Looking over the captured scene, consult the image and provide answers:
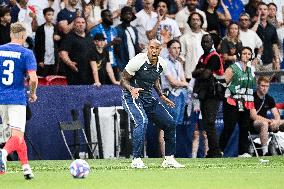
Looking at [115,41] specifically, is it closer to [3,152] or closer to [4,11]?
[4,11]

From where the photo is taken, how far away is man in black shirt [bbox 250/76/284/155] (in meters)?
25.5

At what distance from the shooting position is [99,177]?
17.5 m

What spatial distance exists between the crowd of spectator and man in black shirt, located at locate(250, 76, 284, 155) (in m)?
0.34

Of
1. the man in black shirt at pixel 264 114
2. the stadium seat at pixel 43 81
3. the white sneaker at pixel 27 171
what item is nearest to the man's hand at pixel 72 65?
the stadium seat at pixel 43 81

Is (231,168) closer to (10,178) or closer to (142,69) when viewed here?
(142,69)

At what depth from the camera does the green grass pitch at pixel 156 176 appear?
15.6 meters

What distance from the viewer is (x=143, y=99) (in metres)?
20.2

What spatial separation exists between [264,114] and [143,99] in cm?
646

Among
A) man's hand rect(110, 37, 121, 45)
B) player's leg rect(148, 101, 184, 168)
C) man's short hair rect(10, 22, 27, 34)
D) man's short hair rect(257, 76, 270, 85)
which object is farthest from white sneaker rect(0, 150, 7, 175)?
man's short hair rect(257, 76, 270, 85)

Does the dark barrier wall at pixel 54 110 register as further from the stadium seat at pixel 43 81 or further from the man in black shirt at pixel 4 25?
the man in black shirt at pixel 4 25

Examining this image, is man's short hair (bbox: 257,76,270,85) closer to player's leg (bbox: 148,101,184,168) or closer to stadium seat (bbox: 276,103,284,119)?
stadium seat (bbox: 276,103,284,119)

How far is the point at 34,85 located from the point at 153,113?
3.87 metres

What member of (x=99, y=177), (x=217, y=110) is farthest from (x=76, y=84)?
(x=99, y=177)

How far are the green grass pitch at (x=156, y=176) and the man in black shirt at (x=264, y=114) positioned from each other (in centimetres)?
240
